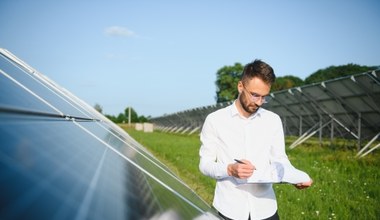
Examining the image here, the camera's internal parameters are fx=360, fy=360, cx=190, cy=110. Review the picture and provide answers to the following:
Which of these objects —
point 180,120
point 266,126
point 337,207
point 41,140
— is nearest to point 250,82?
point 266,126

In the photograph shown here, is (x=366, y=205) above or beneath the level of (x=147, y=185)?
above

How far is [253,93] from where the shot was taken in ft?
7.91

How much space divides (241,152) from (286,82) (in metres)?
75.8

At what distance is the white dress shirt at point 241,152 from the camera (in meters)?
2.44

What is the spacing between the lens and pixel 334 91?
1243 centimetres

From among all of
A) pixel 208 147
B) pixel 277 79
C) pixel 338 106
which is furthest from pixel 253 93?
pixel 277 79

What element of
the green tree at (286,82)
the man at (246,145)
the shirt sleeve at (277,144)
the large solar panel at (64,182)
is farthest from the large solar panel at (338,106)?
the green tree at (286,82)

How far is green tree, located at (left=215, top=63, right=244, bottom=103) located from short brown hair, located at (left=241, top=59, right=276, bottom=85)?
73.8 meters

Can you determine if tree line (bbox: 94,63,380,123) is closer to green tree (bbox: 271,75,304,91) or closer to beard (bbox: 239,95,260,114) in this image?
green tree (bbox: 271,75,304,91)

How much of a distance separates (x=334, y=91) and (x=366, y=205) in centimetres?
839

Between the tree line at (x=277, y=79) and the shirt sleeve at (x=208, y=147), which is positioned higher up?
the tree line at (x=277, y=79)

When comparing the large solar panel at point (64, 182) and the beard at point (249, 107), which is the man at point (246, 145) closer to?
the beard at point (249, 107)

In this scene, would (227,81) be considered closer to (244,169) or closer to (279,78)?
(279,78)

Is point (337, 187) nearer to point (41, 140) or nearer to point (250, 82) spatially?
point (250, 82)
